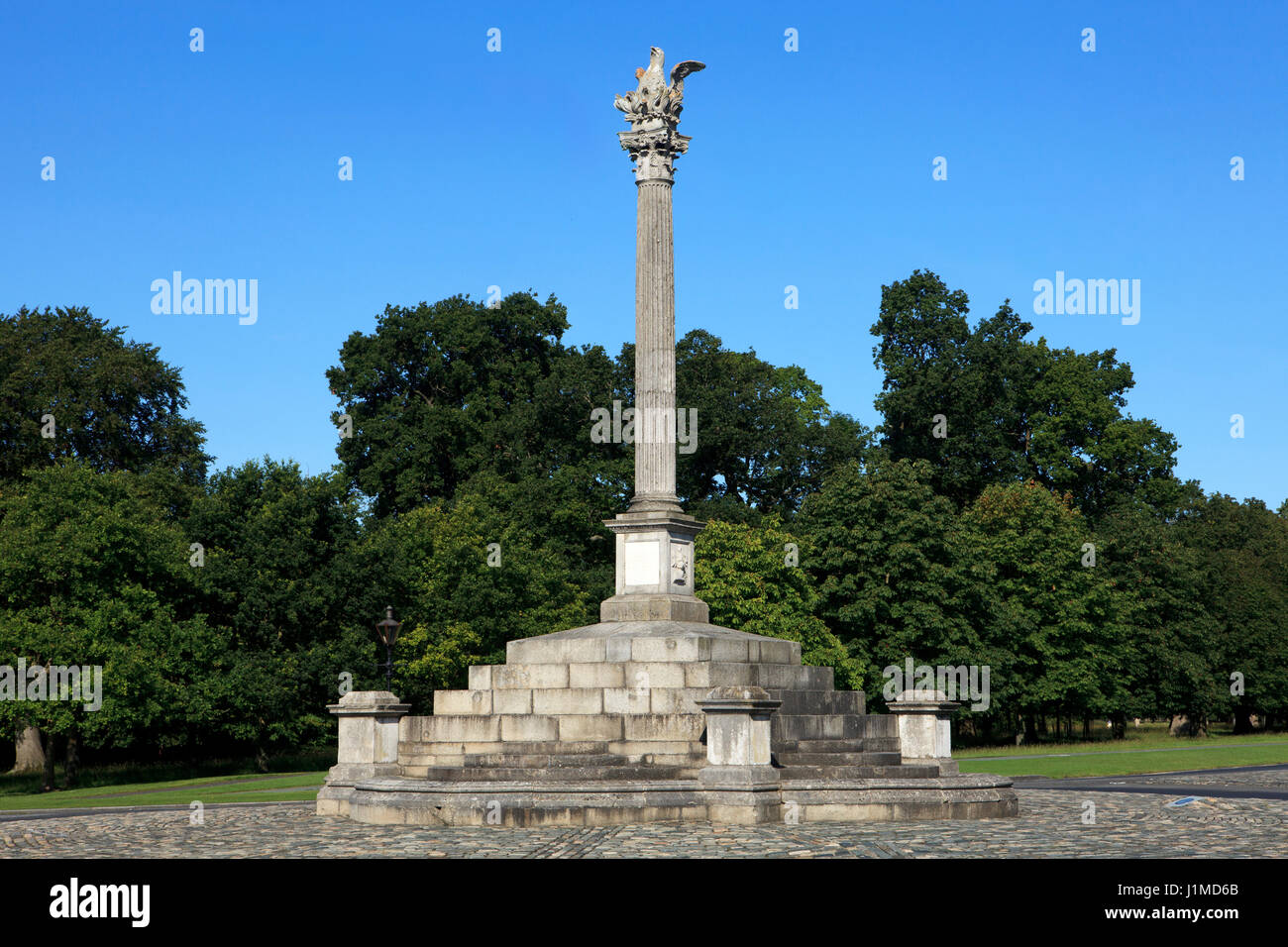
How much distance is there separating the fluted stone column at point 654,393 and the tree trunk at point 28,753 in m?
33.2

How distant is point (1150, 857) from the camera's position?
15.7m

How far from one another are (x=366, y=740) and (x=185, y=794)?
12551mm

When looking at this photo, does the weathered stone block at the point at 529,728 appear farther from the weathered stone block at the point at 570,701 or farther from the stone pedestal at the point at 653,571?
the stone pedestal at the point at 653,571

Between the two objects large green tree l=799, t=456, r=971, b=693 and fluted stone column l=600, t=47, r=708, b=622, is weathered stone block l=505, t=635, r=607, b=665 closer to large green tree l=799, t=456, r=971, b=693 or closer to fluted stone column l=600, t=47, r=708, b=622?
fluted stone column l=600, t=47, r=708, b=622

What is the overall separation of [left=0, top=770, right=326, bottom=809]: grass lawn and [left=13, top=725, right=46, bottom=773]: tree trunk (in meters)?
10.2

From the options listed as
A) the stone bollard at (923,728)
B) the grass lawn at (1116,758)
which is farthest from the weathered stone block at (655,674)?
the grass lawn at (1116,758)

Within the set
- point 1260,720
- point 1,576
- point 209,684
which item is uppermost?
point 1,576

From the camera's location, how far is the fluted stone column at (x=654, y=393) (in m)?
27.5

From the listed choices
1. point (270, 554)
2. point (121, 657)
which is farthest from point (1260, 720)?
point (121, 657)

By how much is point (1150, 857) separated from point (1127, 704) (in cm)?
5349

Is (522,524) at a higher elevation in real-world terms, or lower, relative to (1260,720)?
higher

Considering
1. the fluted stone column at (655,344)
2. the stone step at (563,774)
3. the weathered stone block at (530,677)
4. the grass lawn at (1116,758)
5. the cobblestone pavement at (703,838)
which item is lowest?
the grass lawn at (1116,758)
